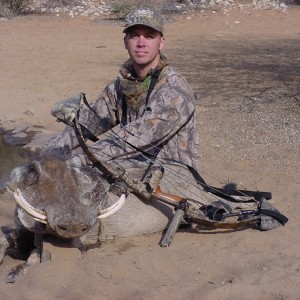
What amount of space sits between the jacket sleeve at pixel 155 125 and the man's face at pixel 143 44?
0.21m

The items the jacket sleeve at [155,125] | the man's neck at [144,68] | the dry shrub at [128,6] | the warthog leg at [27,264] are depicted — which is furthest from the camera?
the dry shrub at [128,6]

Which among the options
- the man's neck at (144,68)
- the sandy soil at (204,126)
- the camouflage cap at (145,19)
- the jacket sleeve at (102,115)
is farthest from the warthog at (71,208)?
the camouflage cap at (145,19)

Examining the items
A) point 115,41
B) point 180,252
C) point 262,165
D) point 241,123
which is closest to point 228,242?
point 180,252

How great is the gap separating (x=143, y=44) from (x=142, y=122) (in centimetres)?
57

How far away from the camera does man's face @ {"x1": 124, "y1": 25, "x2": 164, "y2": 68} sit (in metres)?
5.11

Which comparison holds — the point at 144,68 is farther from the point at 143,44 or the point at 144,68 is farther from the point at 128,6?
the point at 128,6

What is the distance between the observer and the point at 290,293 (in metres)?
4.20

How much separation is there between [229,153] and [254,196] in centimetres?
195

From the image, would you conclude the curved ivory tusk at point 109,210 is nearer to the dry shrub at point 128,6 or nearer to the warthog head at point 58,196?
the warthog head at point 58,196

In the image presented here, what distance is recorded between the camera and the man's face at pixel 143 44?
5105 millimetres

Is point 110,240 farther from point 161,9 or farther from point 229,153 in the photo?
point 161,9

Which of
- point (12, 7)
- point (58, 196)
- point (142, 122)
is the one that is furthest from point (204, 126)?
point (12, 7)

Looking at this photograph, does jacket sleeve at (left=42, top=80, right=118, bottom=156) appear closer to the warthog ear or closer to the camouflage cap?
the camouflage cap

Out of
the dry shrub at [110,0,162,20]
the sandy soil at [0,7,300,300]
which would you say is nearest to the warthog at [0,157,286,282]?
the sandy soil at [0,7,300,300]
